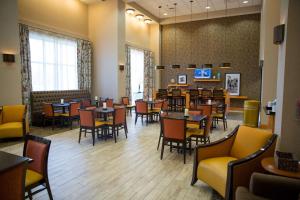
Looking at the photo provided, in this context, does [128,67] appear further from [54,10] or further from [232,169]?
[232,169]

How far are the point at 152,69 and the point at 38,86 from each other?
23.6ft

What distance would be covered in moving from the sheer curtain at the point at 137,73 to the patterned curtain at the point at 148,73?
8.0 inches

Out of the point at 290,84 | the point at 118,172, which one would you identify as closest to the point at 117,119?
the point at 118,172

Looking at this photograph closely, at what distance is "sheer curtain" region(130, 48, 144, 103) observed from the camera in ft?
39.3

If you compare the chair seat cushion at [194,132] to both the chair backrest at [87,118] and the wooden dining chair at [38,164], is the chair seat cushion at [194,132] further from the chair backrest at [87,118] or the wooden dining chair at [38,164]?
the wooden dining chair at [38,164]

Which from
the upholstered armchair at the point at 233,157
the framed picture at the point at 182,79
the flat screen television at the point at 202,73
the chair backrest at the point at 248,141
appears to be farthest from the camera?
the framed picture at the point at 182,79

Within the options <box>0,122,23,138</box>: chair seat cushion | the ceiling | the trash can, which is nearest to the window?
<box>0,122,23,138</box>: chair seat cushion

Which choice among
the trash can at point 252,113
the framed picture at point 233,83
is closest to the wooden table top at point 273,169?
the trash can at point 252,113

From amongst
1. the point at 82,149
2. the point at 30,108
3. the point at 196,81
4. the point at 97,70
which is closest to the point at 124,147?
the point at 82,149

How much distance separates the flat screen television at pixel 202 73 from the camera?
1220 centimetres

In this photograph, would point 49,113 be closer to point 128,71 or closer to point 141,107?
point 141,107

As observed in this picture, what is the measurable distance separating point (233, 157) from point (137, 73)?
971cm

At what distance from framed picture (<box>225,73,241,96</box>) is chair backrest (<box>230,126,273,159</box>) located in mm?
8942

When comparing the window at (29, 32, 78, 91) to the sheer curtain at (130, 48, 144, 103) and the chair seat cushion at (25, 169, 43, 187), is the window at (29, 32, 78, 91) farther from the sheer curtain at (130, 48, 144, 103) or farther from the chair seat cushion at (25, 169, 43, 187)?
the chair seat cushion at (25, 169, 43, 187)
